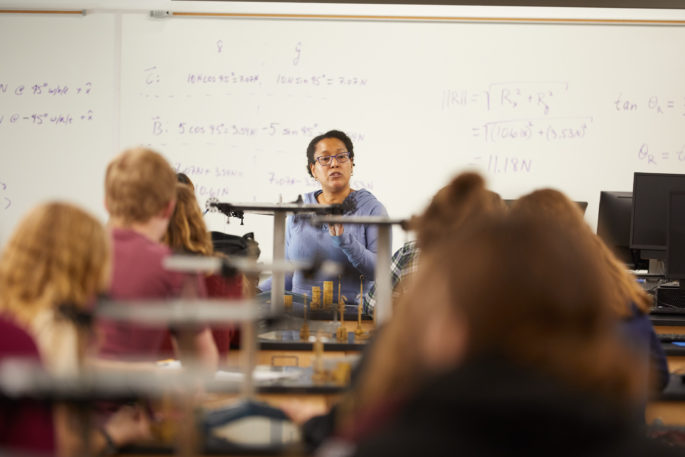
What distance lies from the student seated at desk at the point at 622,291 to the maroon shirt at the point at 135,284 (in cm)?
93

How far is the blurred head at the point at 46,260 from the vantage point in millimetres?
1330

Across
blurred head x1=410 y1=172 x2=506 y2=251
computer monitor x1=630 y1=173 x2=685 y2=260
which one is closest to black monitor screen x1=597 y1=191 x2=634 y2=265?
computer monitor x1=630 y1=173 x2=685 y2=260

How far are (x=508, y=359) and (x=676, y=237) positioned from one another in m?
2.65

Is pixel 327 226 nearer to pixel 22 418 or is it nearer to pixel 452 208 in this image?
pixel 452 208

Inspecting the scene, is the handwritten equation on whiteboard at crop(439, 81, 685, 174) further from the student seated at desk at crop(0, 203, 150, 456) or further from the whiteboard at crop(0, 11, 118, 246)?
the student seated at desk at crop(0, 203, 150, 456)

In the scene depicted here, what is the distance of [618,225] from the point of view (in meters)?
3.50

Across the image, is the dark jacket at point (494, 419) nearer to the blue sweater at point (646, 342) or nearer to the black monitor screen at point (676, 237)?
the blue sweater at point (646, 342)

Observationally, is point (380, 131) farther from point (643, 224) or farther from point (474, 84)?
point (643, 224)

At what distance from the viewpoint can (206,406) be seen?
1.82 meters

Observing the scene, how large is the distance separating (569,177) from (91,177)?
114 inches

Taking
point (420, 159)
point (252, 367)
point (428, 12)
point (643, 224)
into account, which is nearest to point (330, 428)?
point (252, 367)

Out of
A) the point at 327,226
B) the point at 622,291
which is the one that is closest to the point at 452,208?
the point at 622,291

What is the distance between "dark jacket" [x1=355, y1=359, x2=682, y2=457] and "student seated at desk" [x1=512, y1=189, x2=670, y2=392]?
1182 mm

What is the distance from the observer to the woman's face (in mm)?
4008
